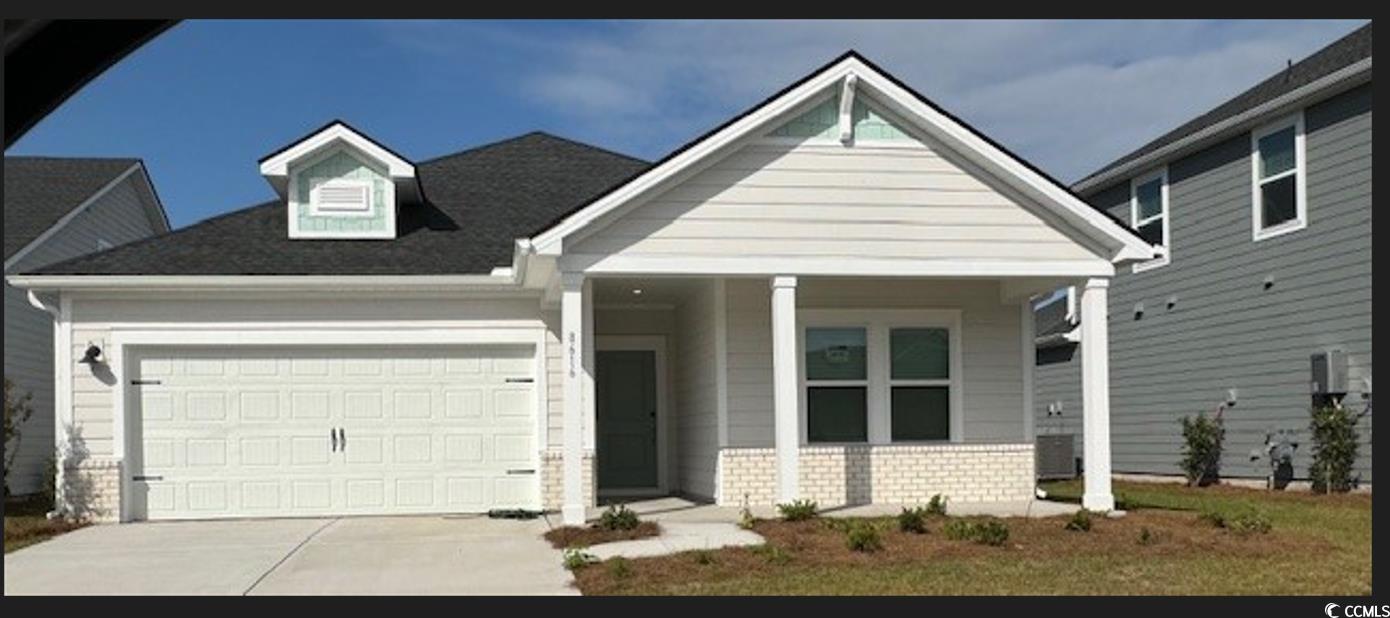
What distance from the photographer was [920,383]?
15.5 metres

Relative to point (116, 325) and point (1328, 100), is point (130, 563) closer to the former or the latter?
point (116, 325)

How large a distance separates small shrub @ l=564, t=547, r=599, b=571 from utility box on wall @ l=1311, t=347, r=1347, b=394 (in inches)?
437

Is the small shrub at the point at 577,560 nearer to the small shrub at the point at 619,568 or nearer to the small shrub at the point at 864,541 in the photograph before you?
the small shrub at the point at 619,568

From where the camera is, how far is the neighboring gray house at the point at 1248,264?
671 inches

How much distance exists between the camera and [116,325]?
15148 mm

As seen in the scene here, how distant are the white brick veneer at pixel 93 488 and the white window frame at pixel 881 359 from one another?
7.66m

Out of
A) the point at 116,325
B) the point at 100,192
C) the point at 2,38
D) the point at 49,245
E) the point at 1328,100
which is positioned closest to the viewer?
the point at 2,38

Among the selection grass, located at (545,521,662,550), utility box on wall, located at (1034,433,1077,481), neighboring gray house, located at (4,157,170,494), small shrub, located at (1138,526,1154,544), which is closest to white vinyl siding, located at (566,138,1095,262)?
grass, located at (545,521,662,550)

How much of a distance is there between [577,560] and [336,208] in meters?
8.06

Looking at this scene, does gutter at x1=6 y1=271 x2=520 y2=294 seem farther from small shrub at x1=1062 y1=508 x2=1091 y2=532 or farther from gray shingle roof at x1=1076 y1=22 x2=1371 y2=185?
gray shingle roof at x1=1076 y1=22 x2=1371 y2=185

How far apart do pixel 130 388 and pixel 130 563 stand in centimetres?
458

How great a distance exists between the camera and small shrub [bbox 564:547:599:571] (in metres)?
10.1

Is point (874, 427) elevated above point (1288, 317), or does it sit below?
below
